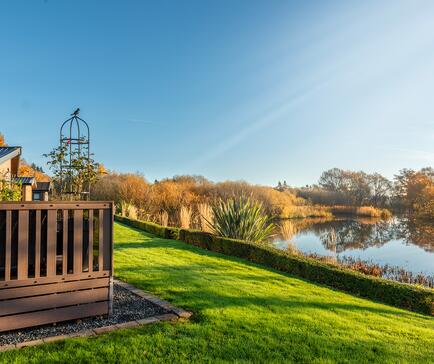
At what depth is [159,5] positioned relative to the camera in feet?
35.1

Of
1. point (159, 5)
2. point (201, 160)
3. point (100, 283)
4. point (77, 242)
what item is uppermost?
point (159, 5)

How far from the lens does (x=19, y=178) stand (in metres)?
10.7

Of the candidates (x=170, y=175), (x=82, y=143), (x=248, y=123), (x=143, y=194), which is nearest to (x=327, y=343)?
(x=82, y=143)

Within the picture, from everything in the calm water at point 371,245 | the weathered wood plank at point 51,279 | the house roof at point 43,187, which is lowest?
the calm water at point 371,245

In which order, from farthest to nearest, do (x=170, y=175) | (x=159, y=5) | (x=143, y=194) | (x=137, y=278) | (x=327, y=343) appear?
(x=170, y=175), (x=143, y=194), (x=159, y=5), (x=137, y=278), (x=327, y=343)

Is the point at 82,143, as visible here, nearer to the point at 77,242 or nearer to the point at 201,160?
the point at 77,242

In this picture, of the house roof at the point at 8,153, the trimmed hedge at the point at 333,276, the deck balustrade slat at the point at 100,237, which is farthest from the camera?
the house roof at the point at 8,153

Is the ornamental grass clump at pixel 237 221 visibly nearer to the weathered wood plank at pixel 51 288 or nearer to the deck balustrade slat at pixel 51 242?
the weathered wood plank at pixel 51 288

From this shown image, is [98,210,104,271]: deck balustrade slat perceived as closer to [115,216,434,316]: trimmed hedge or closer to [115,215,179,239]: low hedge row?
[115,216,434,316]: trimmed hedge

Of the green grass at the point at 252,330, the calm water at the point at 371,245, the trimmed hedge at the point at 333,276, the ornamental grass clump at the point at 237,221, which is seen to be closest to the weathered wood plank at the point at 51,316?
the green grass at the point at 252,330

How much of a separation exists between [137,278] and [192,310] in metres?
1.63

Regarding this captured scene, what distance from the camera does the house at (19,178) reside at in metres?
10.5

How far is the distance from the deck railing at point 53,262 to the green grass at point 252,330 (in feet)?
1.68

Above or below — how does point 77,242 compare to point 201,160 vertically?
below
